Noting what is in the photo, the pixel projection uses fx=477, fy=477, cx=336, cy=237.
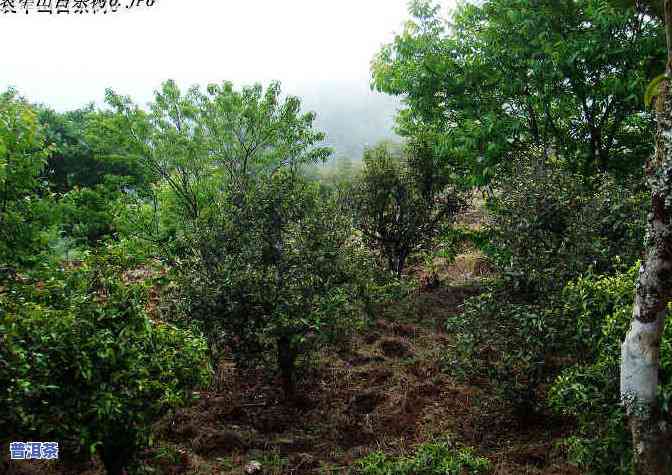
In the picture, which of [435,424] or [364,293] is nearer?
[435,424]

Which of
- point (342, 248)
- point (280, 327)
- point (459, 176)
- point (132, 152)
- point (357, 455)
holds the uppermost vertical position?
point (132, 152)

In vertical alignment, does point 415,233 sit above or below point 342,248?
above

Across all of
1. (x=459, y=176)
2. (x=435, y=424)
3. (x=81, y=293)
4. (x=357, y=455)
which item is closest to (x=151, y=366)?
(x=81, y=293)

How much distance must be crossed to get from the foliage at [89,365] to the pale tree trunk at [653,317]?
4.33 meters

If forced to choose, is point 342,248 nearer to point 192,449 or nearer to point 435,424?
point 435,424

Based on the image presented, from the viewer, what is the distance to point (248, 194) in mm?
8211

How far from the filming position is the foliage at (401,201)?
14.2 metres

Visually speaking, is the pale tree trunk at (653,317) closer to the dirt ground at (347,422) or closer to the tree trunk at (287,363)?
the dirt ground at (347,422)

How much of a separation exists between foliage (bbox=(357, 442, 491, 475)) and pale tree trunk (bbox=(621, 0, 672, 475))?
91.2 inches

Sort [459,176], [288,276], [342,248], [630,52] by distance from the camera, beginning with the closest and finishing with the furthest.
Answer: [288,276] < [342,248] < [630,52] < [459,176]

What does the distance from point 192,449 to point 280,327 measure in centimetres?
230

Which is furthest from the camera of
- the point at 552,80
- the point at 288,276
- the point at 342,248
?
the point at 552,80

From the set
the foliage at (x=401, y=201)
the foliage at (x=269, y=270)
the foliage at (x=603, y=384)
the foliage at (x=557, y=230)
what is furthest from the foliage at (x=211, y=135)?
the foliage at (x=603, y=384)

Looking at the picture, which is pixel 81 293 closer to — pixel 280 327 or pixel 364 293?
pixel 280 327
